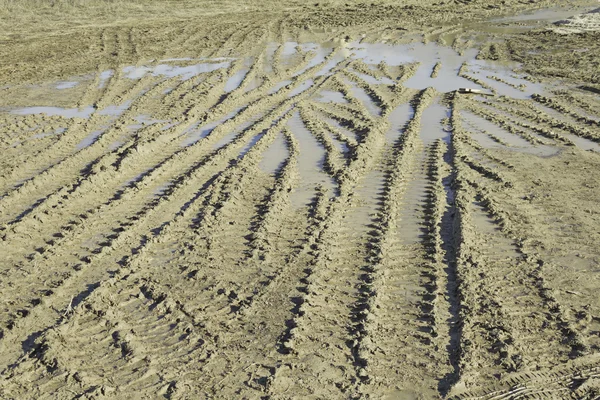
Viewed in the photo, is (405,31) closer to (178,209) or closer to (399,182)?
(399,182)

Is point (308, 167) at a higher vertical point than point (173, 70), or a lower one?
lower

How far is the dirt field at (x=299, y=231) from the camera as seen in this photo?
16.4ft

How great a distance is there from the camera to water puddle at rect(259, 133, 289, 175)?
30.2 feet

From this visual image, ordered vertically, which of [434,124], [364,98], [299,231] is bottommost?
[299,231]

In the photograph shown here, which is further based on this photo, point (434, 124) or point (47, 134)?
point (434, 124)

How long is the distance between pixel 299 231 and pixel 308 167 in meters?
2.28

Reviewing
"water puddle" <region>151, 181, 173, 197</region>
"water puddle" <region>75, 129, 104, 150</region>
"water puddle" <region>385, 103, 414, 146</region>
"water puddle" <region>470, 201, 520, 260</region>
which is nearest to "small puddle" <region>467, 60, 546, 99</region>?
"water puddle" <region>385, 103, 414, 146</region>

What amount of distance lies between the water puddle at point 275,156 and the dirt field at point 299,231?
0.05 metres

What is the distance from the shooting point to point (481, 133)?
35.1 ft

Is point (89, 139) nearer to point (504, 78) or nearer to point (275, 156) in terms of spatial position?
point (275, 156)

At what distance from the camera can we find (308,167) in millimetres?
9250

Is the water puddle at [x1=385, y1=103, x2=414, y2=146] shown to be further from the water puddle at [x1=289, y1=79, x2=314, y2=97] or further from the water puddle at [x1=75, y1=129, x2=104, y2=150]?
the water puddle at [x1=75, y1=129, x2=104, y2=150]

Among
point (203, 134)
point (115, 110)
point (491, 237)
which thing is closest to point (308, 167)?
point (203, 134)

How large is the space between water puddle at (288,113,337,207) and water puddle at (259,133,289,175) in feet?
0.95
